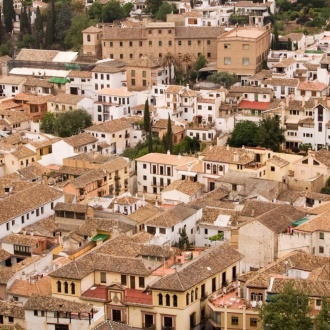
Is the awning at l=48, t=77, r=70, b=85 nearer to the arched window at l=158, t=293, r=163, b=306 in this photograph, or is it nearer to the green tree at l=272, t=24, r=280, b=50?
the green tree at l=272, t=24, r=280, b=50

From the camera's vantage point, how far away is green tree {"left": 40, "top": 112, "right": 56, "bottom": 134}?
5582 cm

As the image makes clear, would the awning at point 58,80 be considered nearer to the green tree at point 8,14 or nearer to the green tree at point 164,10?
the green tree at point 164,10

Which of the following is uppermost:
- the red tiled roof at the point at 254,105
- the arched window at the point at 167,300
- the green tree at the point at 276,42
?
the green tree at the point at 276,42

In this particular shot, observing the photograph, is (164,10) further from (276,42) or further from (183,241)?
(183,241)

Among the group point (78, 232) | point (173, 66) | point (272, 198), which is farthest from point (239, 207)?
point (173, 66)

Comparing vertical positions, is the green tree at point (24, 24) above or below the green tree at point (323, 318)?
above

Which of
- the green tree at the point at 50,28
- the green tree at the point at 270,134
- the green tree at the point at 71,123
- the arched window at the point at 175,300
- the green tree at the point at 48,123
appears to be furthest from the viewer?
the green tree at the point at 50,28

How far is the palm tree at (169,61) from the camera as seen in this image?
61.0 m

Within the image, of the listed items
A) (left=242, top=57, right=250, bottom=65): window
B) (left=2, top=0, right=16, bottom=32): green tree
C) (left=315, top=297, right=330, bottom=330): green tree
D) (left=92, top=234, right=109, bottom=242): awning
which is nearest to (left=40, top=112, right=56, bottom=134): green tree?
(left=242, top=57, right=250, bottom=65): window

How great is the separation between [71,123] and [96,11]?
17.0m

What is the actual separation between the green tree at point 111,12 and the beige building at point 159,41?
612 centimetres

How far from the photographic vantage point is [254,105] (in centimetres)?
5397

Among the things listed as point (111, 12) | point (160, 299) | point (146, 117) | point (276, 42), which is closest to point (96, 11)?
point (111, 12)

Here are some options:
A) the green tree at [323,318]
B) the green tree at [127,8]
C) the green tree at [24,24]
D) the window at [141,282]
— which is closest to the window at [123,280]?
the window at [141,282]
